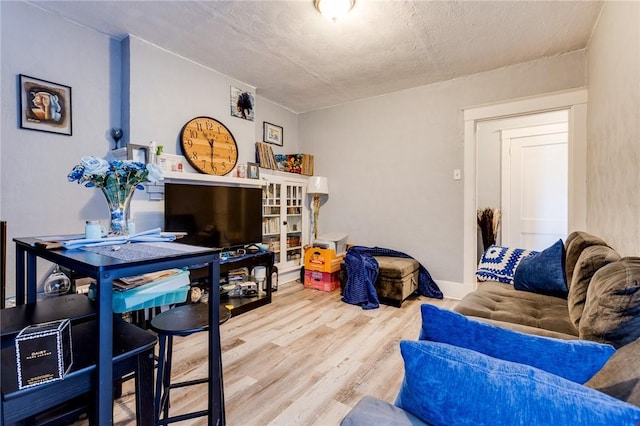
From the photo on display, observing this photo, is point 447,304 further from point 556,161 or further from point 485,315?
point 556,161

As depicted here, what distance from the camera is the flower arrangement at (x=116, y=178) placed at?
1.27 m

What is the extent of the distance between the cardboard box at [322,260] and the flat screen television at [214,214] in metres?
0.77

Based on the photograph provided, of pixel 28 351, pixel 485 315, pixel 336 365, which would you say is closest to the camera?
pixel 28 351

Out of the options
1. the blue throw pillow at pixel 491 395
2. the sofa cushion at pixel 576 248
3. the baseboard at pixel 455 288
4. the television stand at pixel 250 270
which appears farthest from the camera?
the baseboard at pixel 455 288

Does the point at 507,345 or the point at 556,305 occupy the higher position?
the point at 507,345

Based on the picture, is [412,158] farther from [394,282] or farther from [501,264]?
[501,264]

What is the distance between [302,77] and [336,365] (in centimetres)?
293

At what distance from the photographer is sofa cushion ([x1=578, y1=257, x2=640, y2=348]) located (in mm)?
883

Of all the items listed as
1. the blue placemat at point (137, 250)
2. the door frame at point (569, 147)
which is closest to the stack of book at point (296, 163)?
the door frame at point (569, 147)

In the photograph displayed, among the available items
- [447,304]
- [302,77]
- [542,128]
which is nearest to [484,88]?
[542,128]

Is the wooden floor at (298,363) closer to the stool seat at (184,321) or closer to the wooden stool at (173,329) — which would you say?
the wooden stool at (173,329)

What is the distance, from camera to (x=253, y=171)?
3.54m

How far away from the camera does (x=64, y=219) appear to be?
91.4 inches

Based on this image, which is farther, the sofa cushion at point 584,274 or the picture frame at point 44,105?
the picture frame at point 44,105
